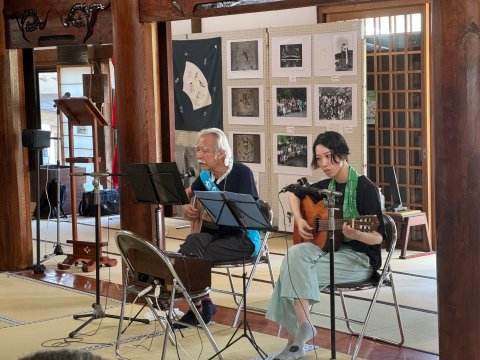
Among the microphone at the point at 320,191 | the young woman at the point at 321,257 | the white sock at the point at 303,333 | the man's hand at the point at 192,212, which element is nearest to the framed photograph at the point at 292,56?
the man's hand at the point at 192,212

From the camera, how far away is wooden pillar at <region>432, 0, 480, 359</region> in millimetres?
3977

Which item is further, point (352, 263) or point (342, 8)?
point (342, 8)

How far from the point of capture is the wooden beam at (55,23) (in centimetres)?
645

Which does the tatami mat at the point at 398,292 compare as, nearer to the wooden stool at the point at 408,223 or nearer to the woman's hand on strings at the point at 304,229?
the wooden stool at the point at 408,223

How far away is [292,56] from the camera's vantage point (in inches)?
324

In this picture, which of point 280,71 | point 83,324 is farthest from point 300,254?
point 280,71

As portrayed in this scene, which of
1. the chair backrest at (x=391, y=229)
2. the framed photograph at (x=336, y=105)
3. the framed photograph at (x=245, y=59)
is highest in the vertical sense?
the framed photograph at (x=245, y=59)

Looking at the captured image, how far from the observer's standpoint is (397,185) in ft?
25.7

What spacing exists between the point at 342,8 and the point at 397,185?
1755mm

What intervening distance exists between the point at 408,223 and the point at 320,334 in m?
2.56

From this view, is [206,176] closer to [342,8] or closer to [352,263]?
[352,263]

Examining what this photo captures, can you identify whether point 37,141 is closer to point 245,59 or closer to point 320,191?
point 245,59

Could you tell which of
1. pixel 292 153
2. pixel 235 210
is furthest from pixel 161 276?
pixel 292 153

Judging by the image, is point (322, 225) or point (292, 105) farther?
point (292, 105)
